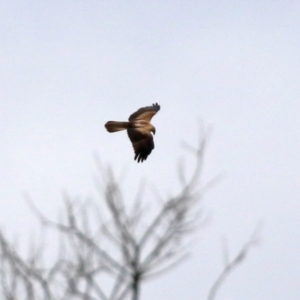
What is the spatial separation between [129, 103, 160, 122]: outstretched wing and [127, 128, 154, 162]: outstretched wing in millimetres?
770

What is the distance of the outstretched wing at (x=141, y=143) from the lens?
50.2 feet

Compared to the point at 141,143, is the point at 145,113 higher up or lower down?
higher up

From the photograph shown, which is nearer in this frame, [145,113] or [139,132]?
[139,132]

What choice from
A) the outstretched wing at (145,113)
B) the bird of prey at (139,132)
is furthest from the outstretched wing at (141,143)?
the outstretched wing at (145,113)

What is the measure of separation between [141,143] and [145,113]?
1697 mm

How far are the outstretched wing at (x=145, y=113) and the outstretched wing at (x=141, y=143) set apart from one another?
30.3 inches

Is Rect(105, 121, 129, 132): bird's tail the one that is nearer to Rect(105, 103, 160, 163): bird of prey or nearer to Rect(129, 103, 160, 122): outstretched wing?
Rect(105, 103, 160, 163): bird of prey

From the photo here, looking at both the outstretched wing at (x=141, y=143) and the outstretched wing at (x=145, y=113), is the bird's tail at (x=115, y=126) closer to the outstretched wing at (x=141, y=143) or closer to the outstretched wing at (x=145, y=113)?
the outstretched wing at (x=141, y=143)

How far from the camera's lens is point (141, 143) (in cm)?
1541

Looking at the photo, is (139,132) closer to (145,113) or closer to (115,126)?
(115,126)

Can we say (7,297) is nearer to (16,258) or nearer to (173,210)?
(16,258)

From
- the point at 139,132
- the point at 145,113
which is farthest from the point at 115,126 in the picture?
the point at 145,113

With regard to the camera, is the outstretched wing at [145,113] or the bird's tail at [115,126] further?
the outstretched wing at [145,113]

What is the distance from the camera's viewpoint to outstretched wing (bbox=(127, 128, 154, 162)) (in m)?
15.3
